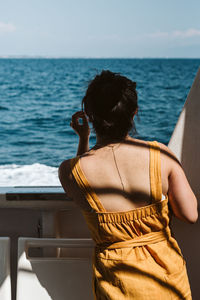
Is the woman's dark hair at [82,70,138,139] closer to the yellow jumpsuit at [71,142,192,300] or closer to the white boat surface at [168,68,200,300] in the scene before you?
the yellow jumpsuit at [71,142,192,300]

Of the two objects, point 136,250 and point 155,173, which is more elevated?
point 155,173

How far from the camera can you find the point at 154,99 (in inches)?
778

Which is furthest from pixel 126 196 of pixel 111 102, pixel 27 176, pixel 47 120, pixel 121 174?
pixel 47 120

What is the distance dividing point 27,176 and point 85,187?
460 centimetres

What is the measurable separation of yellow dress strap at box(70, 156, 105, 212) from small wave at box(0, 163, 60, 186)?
361cm

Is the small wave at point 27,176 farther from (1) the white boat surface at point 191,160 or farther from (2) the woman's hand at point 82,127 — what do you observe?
(2) the woman's hand at point 82,127

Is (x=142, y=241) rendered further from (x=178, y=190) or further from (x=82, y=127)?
(x=82, y=127)

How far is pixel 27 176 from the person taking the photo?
5258 mm

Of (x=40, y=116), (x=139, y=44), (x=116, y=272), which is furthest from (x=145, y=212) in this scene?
(x=139, y=44)

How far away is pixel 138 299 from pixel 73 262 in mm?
289

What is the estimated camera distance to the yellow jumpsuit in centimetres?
79

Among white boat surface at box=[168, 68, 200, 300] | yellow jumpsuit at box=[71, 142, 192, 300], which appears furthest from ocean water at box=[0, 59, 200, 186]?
yellow jumpsuit at box=[71, 142, 192, 300]

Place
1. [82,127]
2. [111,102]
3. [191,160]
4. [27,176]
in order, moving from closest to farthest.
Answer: [111,102] → [82,127] → [191,160] → [27,176]

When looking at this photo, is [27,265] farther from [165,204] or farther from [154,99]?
[154,99]
